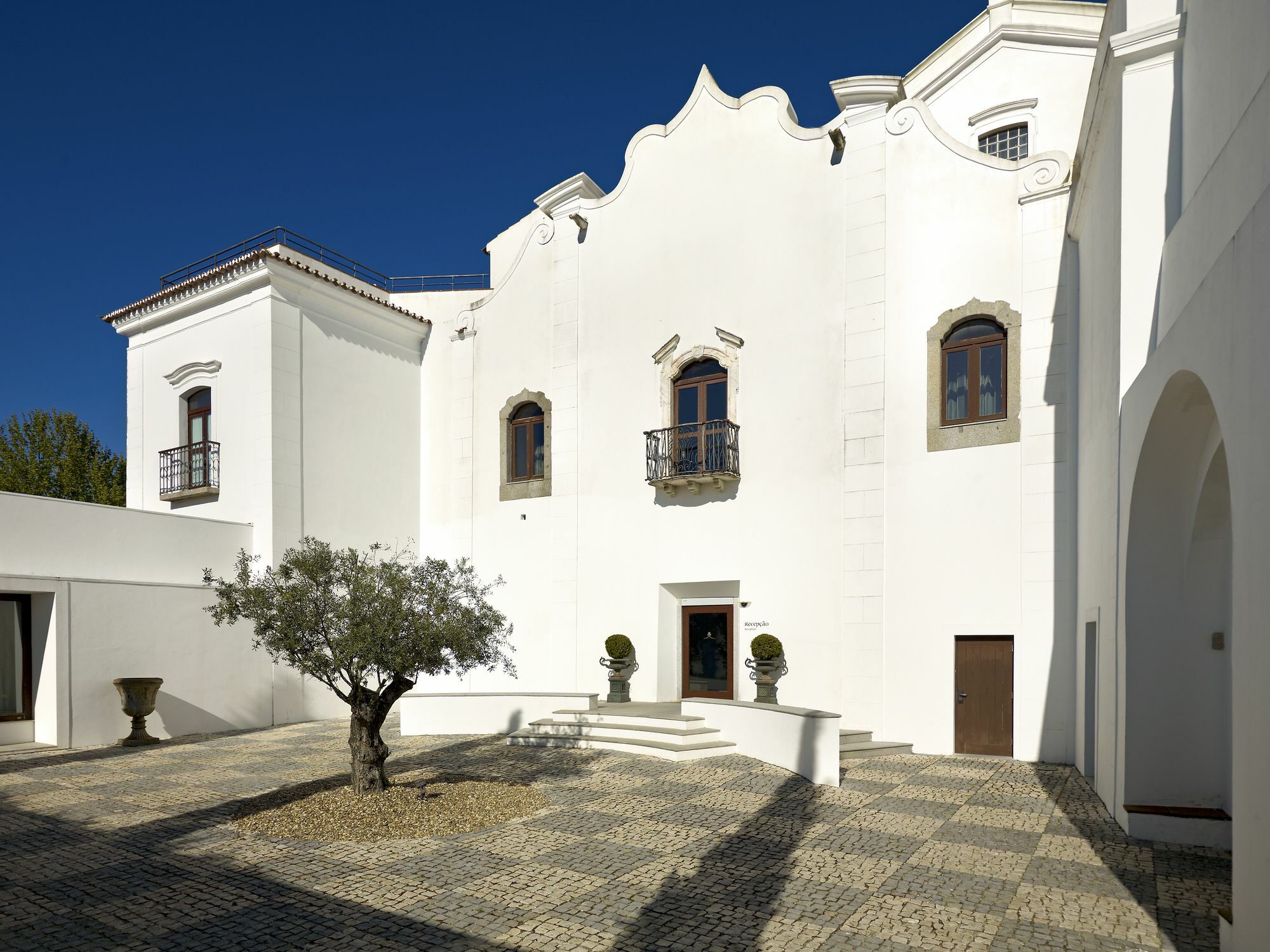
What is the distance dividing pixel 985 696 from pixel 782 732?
3.61m

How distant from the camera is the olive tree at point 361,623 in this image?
9.34m

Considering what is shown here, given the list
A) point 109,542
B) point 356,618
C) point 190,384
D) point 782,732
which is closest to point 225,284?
point 190,384

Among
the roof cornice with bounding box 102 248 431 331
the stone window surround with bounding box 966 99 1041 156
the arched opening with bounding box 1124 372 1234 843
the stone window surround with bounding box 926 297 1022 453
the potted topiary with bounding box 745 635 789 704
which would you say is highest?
the stone window surround with bounding box 966 99 1041 156

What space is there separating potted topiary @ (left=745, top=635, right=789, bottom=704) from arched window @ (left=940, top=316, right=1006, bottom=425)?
4.78m

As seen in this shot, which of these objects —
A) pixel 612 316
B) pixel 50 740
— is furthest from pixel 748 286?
pixel 50 740

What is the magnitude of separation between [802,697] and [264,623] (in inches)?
372

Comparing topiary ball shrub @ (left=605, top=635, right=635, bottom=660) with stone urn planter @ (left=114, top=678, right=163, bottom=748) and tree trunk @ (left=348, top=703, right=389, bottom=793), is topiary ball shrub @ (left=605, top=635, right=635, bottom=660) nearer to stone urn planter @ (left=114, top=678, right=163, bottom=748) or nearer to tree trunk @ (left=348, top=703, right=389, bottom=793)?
tree trunk @ (left=348, top=703, right=389, bottom=793)

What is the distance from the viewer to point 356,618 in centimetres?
934

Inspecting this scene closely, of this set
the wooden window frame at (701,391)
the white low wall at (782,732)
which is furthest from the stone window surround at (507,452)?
the white low wall at (782,732)

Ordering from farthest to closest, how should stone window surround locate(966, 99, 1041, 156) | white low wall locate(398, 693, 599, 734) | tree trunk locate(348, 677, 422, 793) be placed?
stone window surround locate(966, 99, 1041, 156)
white low wall locate(398, 693, 599, 734)
tree trunk locate(348, 677, 422, 793)

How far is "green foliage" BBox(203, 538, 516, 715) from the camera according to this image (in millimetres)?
9328

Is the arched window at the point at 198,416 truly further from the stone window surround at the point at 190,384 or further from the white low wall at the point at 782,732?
the white low wall at the point at 782,732

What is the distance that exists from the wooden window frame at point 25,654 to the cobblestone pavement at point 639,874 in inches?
155

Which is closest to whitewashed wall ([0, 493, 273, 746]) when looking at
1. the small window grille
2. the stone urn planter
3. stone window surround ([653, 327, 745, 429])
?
the stone urn planter
